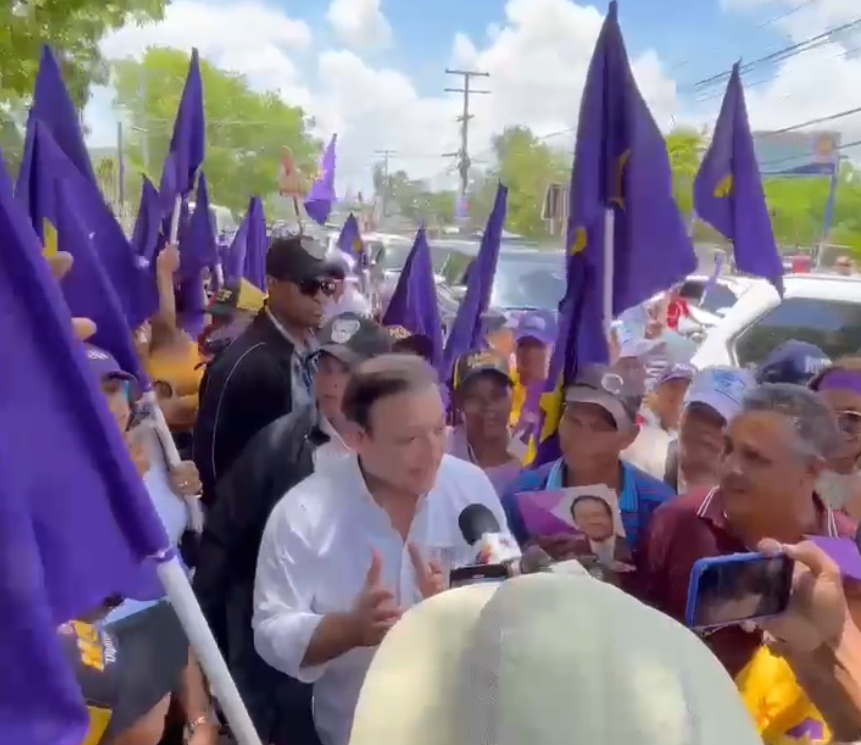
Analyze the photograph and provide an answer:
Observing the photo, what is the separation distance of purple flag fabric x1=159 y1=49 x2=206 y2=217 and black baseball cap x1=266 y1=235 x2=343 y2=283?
2.53 meters

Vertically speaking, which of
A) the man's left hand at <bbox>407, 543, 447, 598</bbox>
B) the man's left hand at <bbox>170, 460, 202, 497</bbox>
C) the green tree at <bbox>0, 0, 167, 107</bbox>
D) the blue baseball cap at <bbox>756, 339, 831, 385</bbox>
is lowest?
the man's left hand at <bbox>170, 460, 202, 497</bbox>

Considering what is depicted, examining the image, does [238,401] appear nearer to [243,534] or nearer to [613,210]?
[243,534]

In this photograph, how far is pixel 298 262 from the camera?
4.10 metres

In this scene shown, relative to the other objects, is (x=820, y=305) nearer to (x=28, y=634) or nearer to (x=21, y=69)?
(x=28, y=634)

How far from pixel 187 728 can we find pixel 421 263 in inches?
164

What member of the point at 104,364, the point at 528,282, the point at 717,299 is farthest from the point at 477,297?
the point at 717,299

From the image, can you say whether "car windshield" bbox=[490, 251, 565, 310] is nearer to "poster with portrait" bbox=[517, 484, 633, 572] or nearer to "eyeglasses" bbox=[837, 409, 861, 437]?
"eyeglasses" bbox=[837, 409, 861, 437]

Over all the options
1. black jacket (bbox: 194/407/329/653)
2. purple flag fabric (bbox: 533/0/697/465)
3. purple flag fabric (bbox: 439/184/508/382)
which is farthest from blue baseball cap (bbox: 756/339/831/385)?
purple flag fabric (bbox: 439/184/508/382)

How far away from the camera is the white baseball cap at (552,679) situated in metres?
0.91

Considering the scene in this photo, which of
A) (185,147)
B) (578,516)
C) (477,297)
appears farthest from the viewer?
(185,147)

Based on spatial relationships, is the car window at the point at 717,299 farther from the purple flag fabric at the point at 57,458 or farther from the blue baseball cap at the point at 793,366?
the purple flag fabric at the point at 57,458

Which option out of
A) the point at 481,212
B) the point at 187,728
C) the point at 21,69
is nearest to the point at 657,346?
the point at 187,728

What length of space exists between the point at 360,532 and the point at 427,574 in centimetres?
23

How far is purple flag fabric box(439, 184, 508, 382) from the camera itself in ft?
19.7
